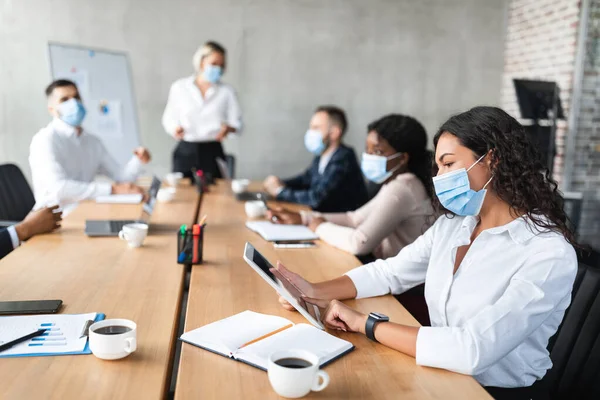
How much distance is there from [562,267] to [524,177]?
255mm

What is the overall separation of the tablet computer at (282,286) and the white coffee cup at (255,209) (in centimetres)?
129

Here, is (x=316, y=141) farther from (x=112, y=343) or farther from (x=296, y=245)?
(x=112, y=343)

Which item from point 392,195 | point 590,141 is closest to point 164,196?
point 392,195

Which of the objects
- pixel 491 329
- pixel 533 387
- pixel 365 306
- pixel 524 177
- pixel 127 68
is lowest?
pixel 533 387

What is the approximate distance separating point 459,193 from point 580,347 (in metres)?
0.55

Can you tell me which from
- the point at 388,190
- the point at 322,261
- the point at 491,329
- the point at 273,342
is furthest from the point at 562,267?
the point at 388,190

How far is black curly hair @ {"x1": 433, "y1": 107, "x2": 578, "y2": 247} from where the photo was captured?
139 cm

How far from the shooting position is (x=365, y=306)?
1.58 meters

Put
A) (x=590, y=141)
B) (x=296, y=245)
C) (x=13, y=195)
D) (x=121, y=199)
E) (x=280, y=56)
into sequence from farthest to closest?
(x=280, y=56)
(x=590, y=141)
(x=13, y=195)
(x=121, y=199)
(x=296, y=245)

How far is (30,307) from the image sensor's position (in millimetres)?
1430

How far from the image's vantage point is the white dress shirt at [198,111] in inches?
169

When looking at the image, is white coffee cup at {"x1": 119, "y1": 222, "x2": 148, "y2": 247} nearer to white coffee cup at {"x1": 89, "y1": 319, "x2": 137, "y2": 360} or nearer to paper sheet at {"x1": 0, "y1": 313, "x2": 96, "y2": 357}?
paper sheet at {"x1": 0, "y1": 313, "x2": 96, "y2": 357}

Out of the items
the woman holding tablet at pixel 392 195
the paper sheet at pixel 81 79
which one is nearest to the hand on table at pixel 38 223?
the woman holding tablet at pixel 392 195

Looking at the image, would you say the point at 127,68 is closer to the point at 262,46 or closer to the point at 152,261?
the point at 262,46
